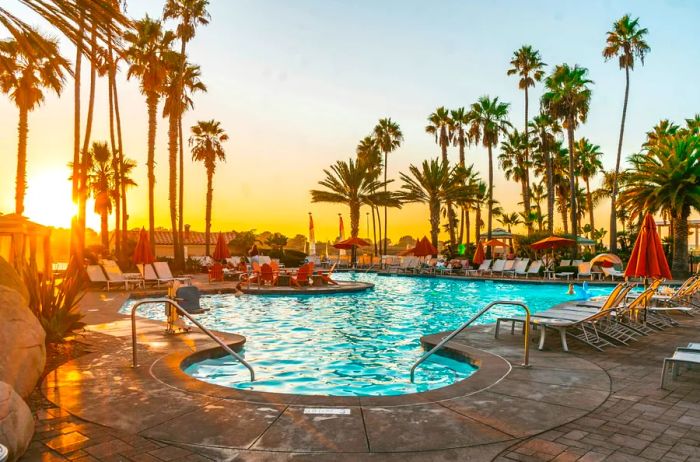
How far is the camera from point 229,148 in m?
40.6

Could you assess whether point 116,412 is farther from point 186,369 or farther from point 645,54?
point 645,54

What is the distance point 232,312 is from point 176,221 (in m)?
16.8

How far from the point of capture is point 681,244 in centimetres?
2675

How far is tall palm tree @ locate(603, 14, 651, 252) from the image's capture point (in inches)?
1305

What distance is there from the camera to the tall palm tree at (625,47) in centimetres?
3316

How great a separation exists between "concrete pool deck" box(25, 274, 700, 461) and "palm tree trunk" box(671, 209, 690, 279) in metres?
24.3

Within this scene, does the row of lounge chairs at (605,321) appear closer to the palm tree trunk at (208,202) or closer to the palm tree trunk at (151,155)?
the palm tree trunk at (151,155)

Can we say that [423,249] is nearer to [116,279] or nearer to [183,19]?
[116,279]

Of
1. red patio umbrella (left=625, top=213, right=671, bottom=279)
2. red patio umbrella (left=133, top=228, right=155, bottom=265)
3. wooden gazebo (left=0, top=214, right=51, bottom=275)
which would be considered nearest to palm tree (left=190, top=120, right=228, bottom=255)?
red patio umbrella (left=133, top=228, right=155, bottom=265)

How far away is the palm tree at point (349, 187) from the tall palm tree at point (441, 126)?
8319mm

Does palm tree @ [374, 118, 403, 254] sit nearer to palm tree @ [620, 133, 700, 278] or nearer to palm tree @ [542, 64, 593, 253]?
palm tree @ [542, 64, 593, 253]

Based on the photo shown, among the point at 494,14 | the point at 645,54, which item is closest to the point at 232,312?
the point at 494,14

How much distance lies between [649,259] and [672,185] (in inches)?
715

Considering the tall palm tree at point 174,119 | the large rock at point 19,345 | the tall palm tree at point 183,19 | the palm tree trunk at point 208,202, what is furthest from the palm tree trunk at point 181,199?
the large rock at point 19,345
